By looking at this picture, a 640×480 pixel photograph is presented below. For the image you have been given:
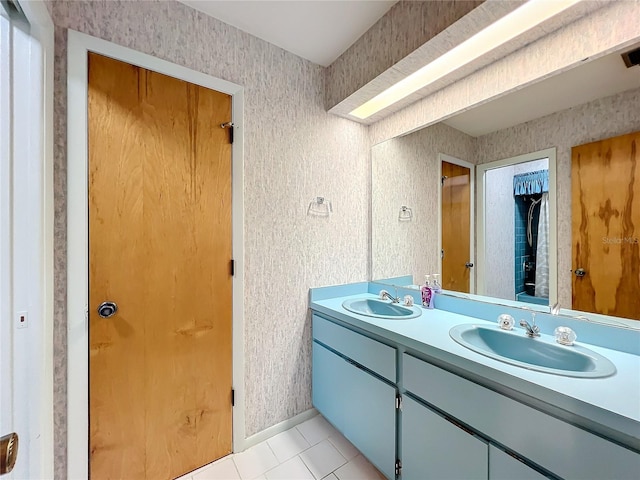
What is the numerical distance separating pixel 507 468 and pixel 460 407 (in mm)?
202

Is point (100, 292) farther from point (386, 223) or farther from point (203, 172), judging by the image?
point (386, 223)

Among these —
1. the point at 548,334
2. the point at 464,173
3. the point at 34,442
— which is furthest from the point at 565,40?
the point at 34,442

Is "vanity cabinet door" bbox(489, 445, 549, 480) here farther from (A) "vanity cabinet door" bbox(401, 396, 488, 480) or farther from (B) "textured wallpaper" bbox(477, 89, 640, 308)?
(B) "textured wallpaper" bbox(477, 89, 640, 308)

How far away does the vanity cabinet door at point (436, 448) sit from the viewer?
1.00m

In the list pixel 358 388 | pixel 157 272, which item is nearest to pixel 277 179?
pixel 157 272

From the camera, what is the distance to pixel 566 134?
1.25m

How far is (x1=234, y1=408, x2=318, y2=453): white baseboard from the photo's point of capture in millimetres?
1659

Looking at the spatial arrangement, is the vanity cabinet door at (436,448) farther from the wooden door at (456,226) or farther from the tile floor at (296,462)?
the wooden door at (456,226)

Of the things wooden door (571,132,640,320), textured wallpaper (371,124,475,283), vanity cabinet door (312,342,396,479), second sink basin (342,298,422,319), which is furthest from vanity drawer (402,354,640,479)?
textured wallpaper (371,124,475,283)

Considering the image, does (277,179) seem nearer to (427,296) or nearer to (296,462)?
(427,296)

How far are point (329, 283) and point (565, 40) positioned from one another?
5.87 feet

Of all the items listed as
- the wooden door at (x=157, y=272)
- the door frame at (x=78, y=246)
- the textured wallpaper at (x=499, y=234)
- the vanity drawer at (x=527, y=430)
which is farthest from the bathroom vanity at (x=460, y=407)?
the door frame at (x=78, y=246)

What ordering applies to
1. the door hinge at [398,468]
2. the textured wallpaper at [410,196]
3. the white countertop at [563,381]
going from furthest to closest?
the textured wallpaper at [410,196]
the door hinge at [398,468]
the white countertop at [563,381]

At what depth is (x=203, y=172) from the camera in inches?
59.6
